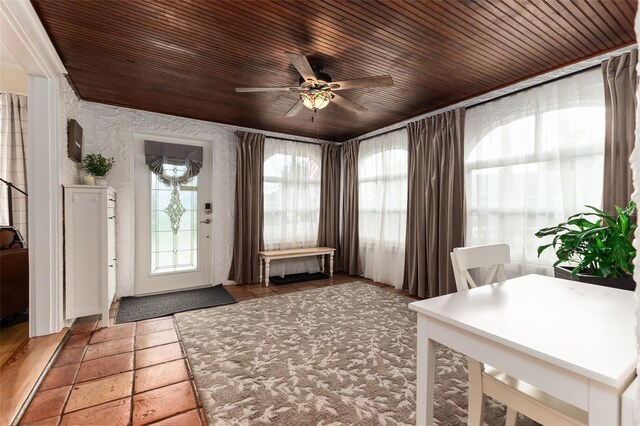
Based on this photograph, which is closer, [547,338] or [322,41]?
[547,338]

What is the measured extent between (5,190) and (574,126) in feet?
18.6

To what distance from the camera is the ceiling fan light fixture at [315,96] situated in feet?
8.21

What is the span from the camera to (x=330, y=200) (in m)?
5.14

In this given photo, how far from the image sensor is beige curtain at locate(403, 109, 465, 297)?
333 centimetres

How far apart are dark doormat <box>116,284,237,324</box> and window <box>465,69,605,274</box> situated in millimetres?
3143

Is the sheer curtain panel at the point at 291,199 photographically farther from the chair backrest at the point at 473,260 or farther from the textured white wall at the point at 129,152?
the chair backrest at the point at 473,260

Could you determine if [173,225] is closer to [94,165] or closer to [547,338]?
[94,165]

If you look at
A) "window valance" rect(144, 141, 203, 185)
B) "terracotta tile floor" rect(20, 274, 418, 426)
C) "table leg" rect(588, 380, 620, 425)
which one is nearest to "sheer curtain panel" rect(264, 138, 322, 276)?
"window valance" rect(144, 141, 203, 185)

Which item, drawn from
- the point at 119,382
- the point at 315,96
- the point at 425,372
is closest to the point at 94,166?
the point at 119,382

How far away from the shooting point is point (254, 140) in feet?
14.3

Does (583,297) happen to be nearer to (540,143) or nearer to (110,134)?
(540,143)

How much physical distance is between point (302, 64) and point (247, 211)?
2.66 m

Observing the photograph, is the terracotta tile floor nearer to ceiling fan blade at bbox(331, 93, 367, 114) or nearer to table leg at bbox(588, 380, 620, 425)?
table leg at bbox(588, 380, 620, 425)

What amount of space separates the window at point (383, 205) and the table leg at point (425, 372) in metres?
3.02
